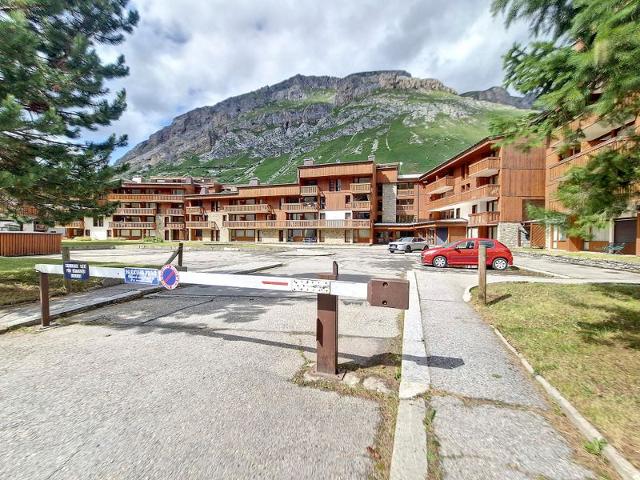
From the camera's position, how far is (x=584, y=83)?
328 centimetres

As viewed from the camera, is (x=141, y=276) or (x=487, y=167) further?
(x=487, y=167)

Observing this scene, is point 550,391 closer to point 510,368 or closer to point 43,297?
point 510,368

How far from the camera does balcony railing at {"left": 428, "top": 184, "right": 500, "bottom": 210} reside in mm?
31516

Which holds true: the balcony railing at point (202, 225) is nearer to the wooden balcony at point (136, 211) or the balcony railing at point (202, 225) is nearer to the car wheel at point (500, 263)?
the wooden balcony at point (136, 211)

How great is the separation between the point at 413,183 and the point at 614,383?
5188 cm

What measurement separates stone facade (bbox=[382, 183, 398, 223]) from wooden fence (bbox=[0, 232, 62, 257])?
43.6m

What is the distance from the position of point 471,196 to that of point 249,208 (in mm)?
35054

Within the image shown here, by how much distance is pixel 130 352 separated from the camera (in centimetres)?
435

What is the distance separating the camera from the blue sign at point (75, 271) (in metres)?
5.19

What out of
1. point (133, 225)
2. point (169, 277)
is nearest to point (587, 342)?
point (169, 277)

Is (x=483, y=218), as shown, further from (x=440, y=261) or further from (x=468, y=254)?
(x=440, y=261)

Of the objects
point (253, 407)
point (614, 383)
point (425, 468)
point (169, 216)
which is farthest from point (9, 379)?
point (169, 216)

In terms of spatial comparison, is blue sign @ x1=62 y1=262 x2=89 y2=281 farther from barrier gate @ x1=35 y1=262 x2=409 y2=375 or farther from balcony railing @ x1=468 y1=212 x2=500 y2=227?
balcony railing @ x1=468 y1=212 x2=500 y2=227

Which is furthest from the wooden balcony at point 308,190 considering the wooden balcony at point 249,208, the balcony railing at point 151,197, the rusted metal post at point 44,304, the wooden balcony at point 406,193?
the rusted metal post at point 44,304
